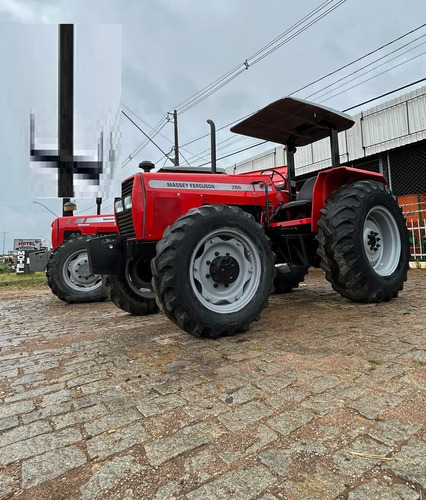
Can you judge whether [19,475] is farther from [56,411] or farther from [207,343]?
[207,343]

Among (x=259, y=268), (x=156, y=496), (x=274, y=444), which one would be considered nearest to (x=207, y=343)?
(x=259, y=268)

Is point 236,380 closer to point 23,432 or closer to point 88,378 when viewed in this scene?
point 88,378

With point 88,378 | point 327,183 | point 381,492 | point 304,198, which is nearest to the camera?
point 381,492

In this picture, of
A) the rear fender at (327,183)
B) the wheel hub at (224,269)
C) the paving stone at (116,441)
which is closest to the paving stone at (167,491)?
the paving stone at (116,441)

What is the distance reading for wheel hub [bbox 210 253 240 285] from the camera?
304 cm

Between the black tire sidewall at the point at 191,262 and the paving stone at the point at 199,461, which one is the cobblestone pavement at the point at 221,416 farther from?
the black tire sidewall at the point at 191,262

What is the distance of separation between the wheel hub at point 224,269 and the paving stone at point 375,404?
157cm

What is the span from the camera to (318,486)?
45.5 inches

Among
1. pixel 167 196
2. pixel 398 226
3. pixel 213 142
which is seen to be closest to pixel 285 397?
pixel 167 196

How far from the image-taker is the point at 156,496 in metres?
1.13

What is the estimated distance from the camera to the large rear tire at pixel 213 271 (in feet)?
8.93

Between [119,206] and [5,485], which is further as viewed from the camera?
[119,206]

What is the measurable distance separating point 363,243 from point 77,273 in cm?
482

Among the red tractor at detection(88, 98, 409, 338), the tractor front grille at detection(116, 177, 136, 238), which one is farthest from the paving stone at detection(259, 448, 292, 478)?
the tractor front grille at detection(116, 177, 136, 238)
